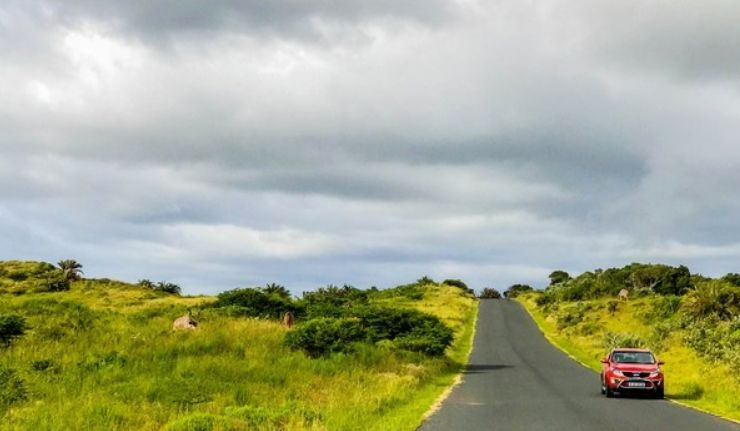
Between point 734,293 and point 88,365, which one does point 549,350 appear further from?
point 88,365

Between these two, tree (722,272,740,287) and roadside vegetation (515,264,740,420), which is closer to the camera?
roadside vegetation (515,264,740,420)

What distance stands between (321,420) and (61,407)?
7134mm

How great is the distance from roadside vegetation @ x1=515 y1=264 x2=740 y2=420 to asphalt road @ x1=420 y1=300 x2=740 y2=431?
2.16m

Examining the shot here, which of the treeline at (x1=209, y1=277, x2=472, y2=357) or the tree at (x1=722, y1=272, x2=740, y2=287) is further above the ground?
the tree at (x1=722, y1=272, x2=740, y2=287)

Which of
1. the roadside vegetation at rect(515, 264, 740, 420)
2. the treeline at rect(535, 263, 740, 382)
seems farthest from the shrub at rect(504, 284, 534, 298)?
the roadside vegetation at rect(515, 264, 740, 420)

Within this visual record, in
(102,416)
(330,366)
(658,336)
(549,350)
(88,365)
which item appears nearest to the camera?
(102,416)

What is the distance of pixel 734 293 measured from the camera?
5397cm

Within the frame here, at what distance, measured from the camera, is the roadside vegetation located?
27828mm

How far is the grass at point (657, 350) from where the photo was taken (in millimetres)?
25062

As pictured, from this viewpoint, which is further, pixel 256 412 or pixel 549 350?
pixel 549 350

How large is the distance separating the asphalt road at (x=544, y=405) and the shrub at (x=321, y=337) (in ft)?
17.4

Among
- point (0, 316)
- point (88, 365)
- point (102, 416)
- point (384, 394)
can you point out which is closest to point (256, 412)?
point (102, 416)

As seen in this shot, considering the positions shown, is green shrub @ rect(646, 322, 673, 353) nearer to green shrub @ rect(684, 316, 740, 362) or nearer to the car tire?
green shrub @ rect(684, 316, 740, 362)

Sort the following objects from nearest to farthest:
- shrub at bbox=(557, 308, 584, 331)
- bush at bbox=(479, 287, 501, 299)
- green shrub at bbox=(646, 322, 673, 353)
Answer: green shrub at bbox=(646, 322, 673, 353)
shrub at bbox=(557, 308, 584, 331)
bush at bbox=(479, 287, 501, 299)
